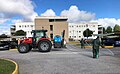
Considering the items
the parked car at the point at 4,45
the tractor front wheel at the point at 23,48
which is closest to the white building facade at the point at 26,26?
the parked car at the point at 4,45

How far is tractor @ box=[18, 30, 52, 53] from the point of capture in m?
23.6

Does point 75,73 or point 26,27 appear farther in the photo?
point 26,27

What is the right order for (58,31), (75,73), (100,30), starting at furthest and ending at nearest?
1. (100,30)
2. (58,31)
3. (75,73)

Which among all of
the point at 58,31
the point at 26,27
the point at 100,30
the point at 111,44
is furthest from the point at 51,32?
the point at 111,44

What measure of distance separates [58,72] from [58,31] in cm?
9066

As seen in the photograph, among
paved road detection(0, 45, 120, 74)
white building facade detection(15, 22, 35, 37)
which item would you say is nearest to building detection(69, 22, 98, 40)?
white building facade detection(15, 22, 35, 37)

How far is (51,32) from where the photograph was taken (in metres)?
103

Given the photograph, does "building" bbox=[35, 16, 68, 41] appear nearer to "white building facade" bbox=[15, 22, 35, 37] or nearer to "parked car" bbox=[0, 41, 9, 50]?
"white building facade" bbox=[15, 22, 35, 37]

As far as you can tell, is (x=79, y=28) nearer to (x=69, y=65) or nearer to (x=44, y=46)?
(x=44, y=46)

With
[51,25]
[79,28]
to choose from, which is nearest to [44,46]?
[51,25]

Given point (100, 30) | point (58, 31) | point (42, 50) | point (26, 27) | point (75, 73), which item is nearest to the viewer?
point (75, 73)

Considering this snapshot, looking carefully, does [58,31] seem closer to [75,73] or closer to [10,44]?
[10,44]

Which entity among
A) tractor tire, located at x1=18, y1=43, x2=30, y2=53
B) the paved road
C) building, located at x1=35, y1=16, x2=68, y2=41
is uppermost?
building, located at x1=35, y1=16, x2=68, y2=41

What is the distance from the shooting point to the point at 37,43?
23953 millimetres
